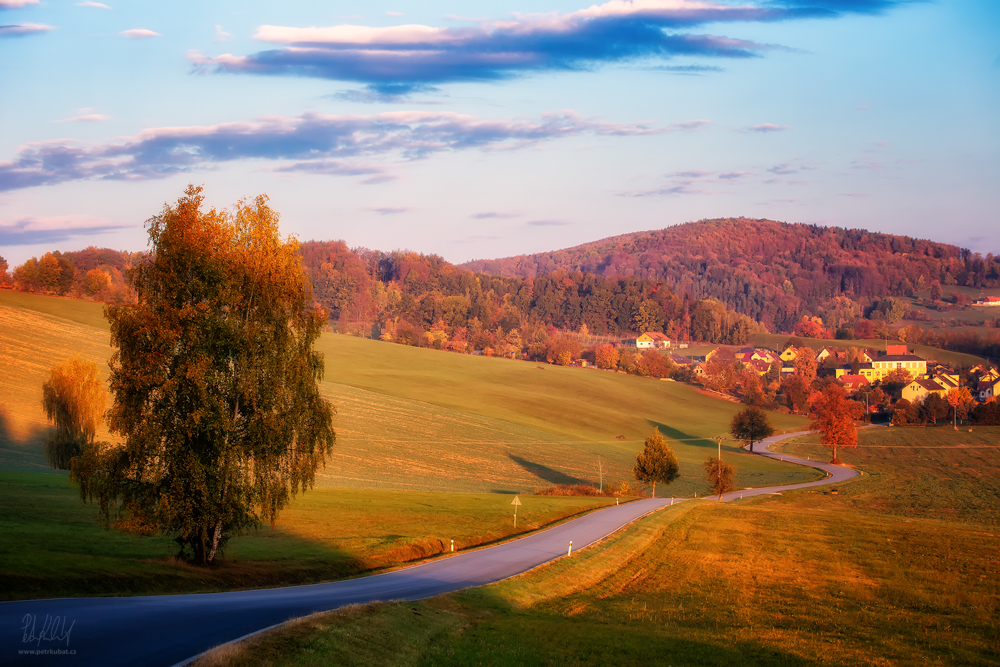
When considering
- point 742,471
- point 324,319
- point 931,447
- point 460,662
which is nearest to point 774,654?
point 460,662

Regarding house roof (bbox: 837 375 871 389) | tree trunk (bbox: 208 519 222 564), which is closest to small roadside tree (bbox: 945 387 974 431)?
house roof (bbox: 837 375 871 389)

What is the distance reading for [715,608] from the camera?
21.7 metres

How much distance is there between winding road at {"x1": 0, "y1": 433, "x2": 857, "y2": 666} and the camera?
11352 mm

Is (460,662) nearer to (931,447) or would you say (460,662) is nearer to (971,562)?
(971,562)

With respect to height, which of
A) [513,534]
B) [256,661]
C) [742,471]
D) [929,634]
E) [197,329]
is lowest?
[742,471]

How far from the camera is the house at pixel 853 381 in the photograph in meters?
164

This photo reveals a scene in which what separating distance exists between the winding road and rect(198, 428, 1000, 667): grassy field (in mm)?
1259

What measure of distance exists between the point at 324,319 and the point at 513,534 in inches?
627

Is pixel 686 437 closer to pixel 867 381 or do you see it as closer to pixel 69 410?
pixel 69 410

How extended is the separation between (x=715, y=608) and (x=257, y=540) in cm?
1805

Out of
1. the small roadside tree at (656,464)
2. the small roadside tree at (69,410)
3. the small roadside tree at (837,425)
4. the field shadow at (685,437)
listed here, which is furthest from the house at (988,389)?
the small roadside tree at (69,410)

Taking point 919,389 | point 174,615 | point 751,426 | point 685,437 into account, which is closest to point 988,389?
point 919,389

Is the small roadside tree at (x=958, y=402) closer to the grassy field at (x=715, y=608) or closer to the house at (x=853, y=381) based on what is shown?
the house at (x=853, y=381)

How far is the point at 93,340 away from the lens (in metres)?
81.2
